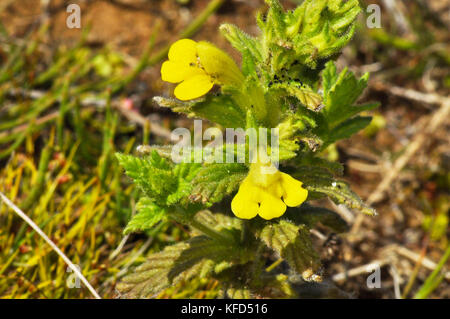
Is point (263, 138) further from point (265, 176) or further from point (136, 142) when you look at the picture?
point (136, 142)

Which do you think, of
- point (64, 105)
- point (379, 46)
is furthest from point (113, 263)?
point (379, 46)

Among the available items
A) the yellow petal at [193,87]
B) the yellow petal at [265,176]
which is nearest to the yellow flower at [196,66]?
the yellow petal at [193,87]

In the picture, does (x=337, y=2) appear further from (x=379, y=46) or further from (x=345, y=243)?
(x=379, y=46)

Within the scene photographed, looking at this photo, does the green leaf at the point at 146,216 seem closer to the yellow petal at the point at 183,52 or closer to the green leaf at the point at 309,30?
the yellow petal at the point at 183,52

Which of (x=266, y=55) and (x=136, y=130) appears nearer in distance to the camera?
(x=266, y=55)
